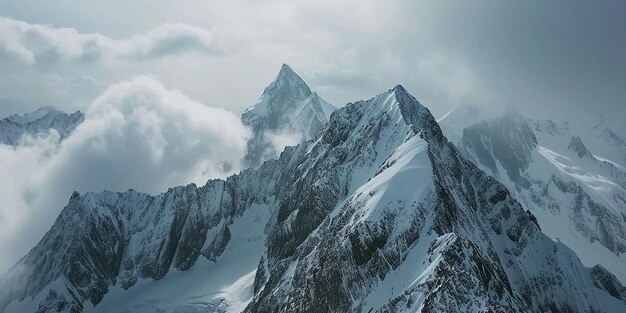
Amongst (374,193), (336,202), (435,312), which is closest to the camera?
(435,312)

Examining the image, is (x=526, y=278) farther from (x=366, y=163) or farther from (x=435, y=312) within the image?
(x=435, y=312)

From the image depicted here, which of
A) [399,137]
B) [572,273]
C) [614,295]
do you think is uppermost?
[399,137]

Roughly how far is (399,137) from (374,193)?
5117 cm

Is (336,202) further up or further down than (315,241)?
further up

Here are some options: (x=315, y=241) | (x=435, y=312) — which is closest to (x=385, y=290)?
(x=435, y=312)

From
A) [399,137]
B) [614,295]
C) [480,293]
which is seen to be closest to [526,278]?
[614,295]

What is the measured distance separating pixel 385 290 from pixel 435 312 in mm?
22994

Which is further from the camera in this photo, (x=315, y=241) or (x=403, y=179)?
(x=315, y=241)

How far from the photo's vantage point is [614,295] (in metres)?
194

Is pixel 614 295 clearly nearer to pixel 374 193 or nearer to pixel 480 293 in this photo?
pixel 374 193

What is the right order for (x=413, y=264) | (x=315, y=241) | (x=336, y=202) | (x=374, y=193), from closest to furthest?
(x=413, y=264) → (x=374, y=193) → (x=315, y=241) → (x=336, y=202)

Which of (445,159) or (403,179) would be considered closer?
(403,179)

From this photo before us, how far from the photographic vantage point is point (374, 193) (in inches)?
5123

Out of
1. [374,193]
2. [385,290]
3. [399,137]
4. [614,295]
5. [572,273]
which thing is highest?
[399,137]
